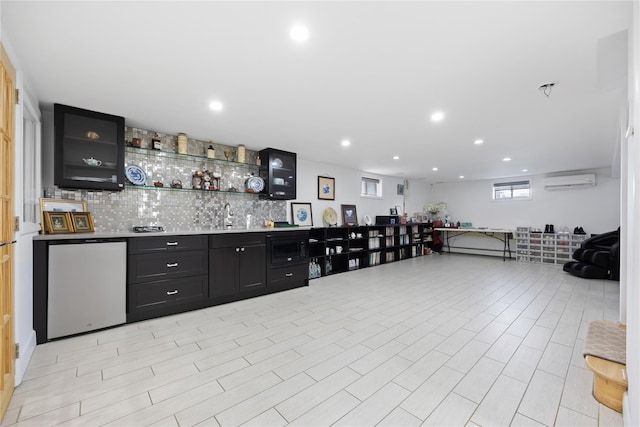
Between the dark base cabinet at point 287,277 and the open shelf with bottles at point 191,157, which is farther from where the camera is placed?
the dark base cabinet at point 287,277

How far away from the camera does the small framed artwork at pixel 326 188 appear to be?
A: 585cm

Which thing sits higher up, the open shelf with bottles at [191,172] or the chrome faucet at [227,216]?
the open shelf with bottles at [191,172]

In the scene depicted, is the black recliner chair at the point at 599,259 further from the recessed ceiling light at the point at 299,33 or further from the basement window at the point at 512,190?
the recessed ceiling light at the point at 299,33

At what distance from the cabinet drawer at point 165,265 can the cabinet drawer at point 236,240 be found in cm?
20

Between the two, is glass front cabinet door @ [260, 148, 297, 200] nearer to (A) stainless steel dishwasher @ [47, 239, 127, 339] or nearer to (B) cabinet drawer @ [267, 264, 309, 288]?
(B) cabinet drawer @ [267, 264, 309, 288]

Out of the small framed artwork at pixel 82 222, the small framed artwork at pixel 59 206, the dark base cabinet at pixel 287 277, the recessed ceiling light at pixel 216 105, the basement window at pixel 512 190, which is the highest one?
the recessed ceiling light at pixel 216 105

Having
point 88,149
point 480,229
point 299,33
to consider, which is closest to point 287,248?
point 88,149

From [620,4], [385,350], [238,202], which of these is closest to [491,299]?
[385,350]

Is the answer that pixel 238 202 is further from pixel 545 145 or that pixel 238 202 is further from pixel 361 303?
pixel 545 145

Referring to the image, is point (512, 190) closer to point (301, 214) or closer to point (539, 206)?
point (539, 206)

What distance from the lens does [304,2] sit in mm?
1469

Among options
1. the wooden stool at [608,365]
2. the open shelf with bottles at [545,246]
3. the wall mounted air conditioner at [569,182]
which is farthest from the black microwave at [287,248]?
the wall mounted air conditioner at [569,182]

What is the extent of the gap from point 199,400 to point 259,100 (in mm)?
2625

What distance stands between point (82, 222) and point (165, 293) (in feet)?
4.09
